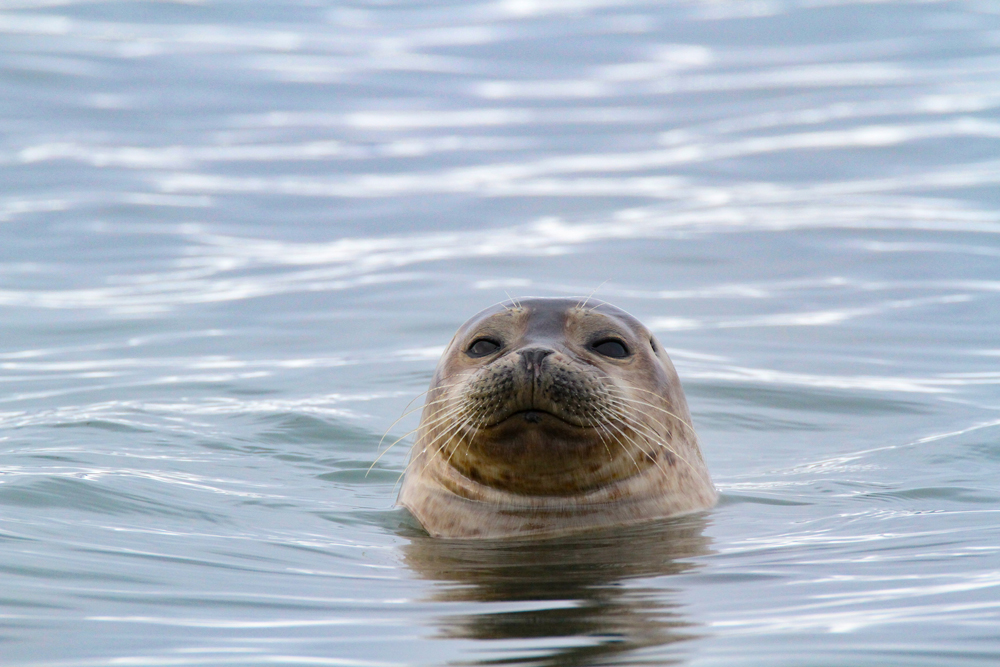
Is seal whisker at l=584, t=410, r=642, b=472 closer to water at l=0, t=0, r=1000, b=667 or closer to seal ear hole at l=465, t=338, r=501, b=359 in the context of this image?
water at l=0, t=0, r=1000, b=667

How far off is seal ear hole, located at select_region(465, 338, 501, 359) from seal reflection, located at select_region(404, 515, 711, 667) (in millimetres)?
747

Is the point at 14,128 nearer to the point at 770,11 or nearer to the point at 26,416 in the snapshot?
the point at 26,416

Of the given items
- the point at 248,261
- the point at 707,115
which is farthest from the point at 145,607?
the point at 707,115

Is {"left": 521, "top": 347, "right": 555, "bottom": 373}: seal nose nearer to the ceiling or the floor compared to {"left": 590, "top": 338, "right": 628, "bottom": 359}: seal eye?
nearer to the floor

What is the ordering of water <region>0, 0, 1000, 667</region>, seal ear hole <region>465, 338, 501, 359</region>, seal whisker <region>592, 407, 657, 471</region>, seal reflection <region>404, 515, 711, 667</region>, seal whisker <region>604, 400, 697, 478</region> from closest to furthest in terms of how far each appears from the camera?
seal reflection <region>404, 515, 711, 667</region>, water <region>0, 0, 1000, 667</region>, seal whisker <region>592, 407, 657, 471</region>, seal whisker <region>604, 400, 697, 478</region>, seal ear hole <region>465, 338, 501, 359</region>

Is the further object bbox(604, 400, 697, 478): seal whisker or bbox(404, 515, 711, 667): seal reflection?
bbox(604, 400, 697, 478): seal whisker

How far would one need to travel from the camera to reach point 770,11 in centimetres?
2809

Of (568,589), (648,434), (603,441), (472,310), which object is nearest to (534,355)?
(603,441)

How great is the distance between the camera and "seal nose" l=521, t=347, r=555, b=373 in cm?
515

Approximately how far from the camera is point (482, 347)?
226 inches

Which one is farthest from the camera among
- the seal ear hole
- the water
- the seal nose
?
the seal ear hole

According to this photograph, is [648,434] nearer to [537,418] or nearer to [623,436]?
[623,436]

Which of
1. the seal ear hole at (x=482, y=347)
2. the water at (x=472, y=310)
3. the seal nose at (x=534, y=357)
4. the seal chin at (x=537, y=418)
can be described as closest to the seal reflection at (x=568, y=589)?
the water at (x=472, y=310)

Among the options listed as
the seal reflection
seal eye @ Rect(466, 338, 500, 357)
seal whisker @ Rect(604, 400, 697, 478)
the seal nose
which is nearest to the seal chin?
the seal nose
